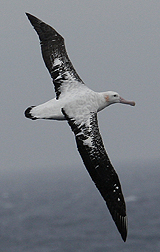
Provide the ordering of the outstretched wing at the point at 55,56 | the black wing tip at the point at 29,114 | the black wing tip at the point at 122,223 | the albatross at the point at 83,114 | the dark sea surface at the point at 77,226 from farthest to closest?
the dark sea surface at the point at 77,226 < the outstretched wing at the point at 55,56 < the black wing tip at the point at 29,114 < the albatross at the point at 83,114 < the black wing tip at the point at 122,223

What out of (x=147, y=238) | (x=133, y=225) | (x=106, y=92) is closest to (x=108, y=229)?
(x=133, y=225)

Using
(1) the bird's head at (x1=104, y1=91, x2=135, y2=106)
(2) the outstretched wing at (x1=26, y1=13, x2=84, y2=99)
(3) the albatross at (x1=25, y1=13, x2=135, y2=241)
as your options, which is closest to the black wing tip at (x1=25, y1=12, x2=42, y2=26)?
(2) the outstretched wing at (x1=26, y1=13, x2=84, y2=99)

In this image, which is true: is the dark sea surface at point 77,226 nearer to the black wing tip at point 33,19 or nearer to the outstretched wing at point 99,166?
the black wing tip at point 33,19

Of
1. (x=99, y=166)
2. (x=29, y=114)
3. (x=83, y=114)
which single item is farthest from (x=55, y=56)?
(x=99, y=166)

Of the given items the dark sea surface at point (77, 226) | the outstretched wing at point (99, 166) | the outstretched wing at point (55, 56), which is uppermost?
the outstretched wing at point (55, 56)

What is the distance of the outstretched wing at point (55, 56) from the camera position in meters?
11.0

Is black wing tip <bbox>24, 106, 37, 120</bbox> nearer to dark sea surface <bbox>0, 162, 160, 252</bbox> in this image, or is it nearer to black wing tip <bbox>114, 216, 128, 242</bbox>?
black wing tip <bbox>114, 216, 128, 242</bbox>

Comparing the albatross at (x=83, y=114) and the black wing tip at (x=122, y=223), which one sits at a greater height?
the albatross at (x=83, y=114)

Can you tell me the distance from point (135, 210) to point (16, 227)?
2944cm

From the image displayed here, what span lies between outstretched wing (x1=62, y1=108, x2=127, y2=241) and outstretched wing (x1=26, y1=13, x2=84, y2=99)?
1.40 meters

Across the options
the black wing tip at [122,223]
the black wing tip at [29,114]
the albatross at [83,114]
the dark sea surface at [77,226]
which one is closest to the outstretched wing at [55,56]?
the albatross at [83,114]

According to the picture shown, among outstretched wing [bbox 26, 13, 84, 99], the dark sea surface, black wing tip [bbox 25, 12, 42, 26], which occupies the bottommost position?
the dark sea surface

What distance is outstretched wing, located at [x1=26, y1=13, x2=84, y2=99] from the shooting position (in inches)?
434

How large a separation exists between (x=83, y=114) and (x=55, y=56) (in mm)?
2335
